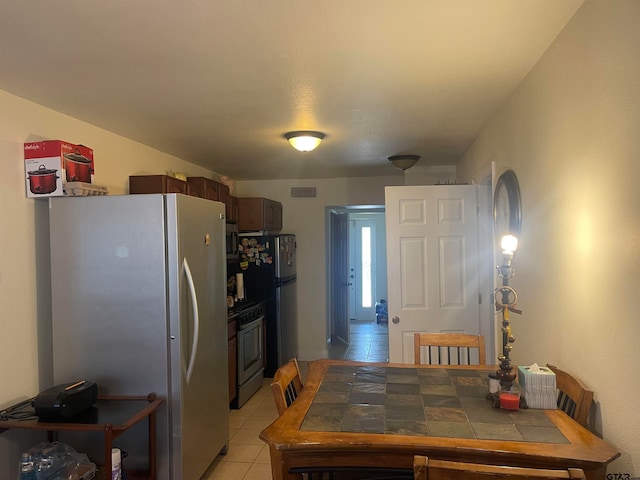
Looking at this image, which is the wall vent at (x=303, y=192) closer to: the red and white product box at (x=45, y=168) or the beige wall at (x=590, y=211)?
the red and white product box at (x=45, y=168)

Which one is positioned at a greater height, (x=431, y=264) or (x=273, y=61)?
(x=273, y=61)

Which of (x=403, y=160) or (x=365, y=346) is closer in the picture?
(x=403, y=160)

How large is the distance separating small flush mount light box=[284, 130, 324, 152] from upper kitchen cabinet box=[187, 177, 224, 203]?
3.69ft

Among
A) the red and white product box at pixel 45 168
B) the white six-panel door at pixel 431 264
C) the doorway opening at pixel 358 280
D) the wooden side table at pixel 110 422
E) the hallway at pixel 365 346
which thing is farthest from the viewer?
the doorway opening at pixel 358 280

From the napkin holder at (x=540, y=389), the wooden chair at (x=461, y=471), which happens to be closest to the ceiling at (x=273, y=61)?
the napkin holder at (x=540, y=389)

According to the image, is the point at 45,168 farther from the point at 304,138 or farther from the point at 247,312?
the point at 247,312

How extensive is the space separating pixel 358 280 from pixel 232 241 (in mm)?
4473

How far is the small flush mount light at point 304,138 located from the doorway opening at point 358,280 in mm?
2866

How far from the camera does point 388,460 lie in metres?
1.60

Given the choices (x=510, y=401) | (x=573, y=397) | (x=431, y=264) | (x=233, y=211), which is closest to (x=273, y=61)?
(x=510, y=401)

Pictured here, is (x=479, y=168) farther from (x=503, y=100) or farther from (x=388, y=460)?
(x=388, y=460)

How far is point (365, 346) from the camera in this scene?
6750mm

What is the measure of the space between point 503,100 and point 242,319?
293cm

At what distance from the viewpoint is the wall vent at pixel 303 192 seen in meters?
5.99
